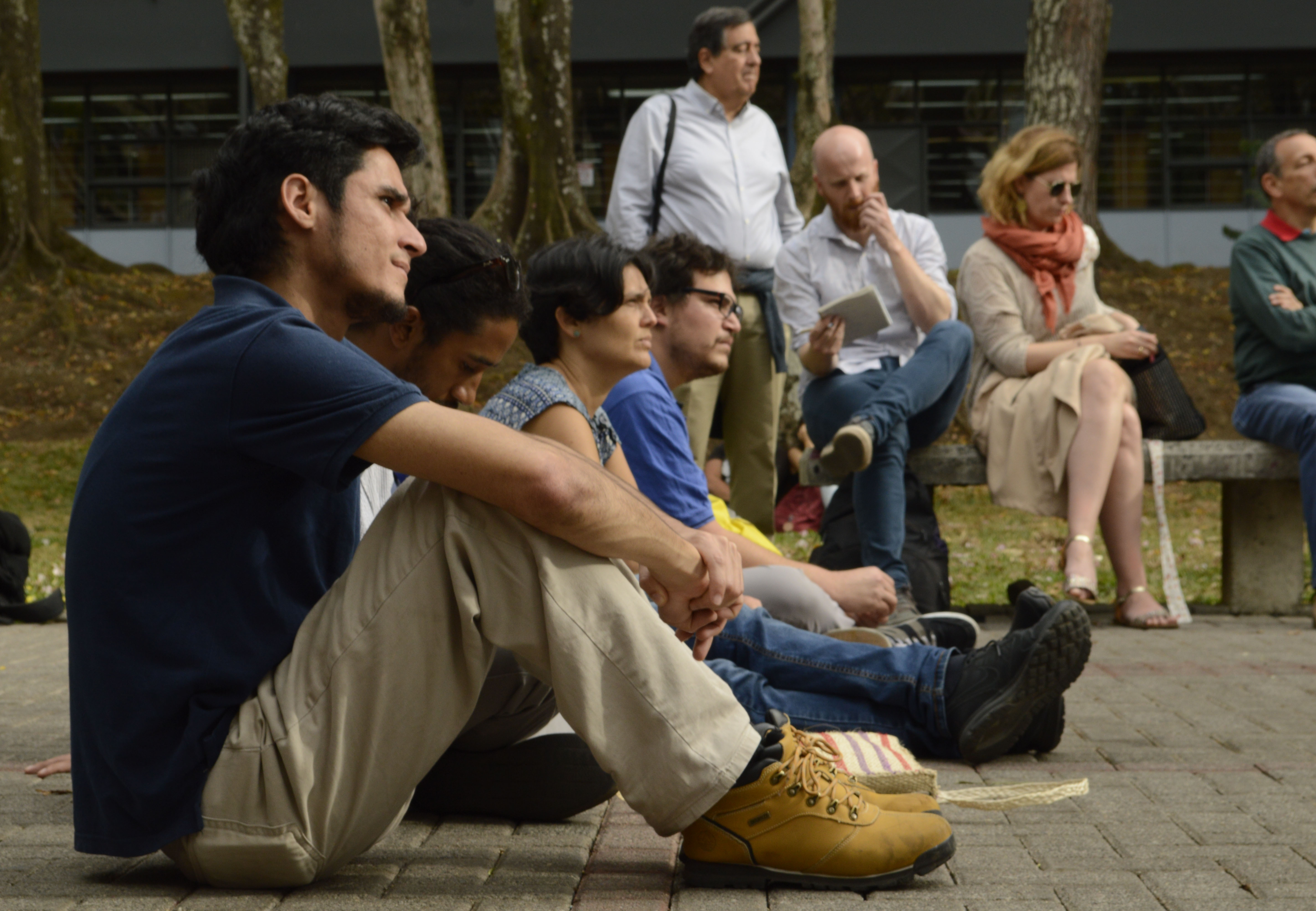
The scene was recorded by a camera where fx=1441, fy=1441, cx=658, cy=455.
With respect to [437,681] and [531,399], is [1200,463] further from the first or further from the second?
[437,681]

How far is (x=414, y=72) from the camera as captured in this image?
52.7 feet

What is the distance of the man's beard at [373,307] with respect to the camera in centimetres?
288

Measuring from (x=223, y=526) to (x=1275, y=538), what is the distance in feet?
21.8

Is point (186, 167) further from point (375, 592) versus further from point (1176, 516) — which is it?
point (375, 592)

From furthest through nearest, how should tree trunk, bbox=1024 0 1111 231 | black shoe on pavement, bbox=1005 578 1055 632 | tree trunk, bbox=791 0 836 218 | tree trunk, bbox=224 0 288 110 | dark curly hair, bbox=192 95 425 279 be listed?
tree trunk, bbox=224 0 288 110 → tree trunk, bbox=791 0 836 218 → tree trunk, bbox=1024 0 1111 231 → black shoe on pavement, bbox=1005 578 1055 632 → dark curly hair, bbox=192 95 425 279

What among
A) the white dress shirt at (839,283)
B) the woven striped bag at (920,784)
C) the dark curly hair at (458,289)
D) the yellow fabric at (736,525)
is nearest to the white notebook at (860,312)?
the white dress shirt at (839,283)

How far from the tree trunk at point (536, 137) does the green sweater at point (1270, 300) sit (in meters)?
9.87

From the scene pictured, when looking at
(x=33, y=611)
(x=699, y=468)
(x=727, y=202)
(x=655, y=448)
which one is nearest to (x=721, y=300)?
(x=699, y=468)

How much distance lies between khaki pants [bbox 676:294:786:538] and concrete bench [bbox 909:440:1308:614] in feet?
3.03

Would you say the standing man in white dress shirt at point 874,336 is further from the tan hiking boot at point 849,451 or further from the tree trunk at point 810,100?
the tree trunk at point 810,100

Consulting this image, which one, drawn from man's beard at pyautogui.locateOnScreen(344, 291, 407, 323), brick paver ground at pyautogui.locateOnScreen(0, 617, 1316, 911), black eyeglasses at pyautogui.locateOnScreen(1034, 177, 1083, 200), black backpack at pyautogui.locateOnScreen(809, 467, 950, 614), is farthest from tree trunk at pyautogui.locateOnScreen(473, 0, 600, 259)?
man's beard at pyautogui.locateOnScreen(344, 291, 407, 323)

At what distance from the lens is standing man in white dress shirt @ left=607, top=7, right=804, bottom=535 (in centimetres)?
745

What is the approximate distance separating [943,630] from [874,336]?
2.59 meters

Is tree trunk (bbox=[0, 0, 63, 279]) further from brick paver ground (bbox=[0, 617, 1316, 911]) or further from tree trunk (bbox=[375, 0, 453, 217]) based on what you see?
brick paver ground (bbox=[0, 617, 1316, 911])
